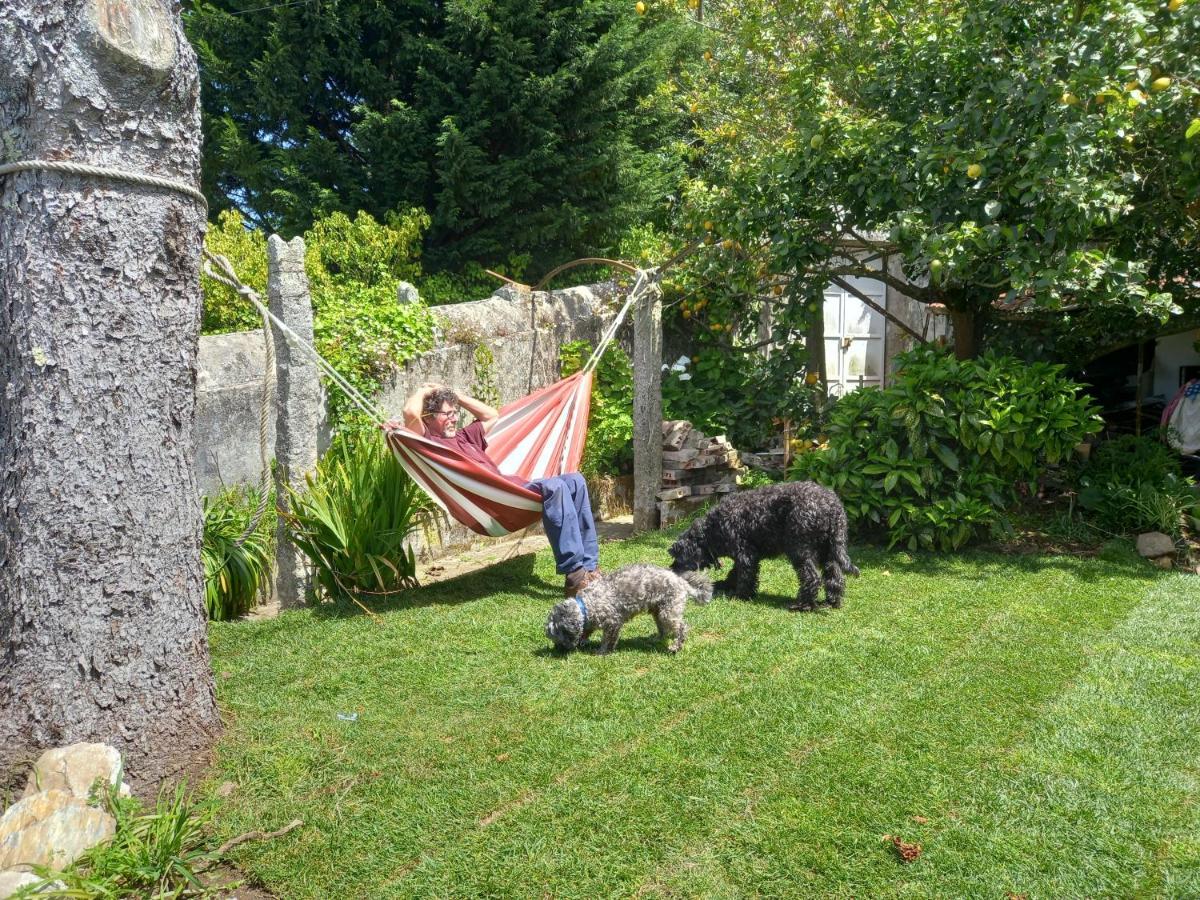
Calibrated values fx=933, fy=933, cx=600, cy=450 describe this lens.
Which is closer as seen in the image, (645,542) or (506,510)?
(506,510)

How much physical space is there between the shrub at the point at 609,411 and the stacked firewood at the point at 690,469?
15.9 inches

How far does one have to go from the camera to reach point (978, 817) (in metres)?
2.57

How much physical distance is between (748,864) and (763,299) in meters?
5.48

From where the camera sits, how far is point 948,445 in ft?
18.8

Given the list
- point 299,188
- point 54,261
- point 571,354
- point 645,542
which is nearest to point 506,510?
point 645,542

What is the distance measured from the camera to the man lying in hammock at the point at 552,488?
15.1 feet

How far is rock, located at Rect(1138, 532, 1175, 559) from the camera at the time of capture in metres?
5.34

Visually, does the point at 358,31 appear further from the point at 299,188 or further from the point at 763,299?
the point at 763,299

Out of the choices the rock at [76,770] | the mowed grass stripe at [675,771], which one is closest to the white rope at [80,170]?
the rock at [76,770]

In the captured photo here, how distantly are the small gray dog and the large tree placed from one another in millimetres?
2384

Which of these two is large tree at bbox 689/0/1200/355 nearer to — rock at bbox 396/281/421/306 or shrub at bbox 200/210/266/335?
rock at bbox 396/281/421/306

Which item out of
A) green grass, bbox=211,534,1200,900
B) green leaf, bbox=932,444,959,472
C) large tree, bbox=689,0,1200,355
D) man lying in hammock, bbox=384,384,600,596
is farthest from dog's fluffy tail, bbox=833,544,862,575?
large tree, bbox=689,0,1200,355

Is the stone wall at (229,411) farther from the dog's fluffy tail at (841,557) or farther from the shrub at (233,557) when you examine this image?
the dog's fluffy tail at (841,557)

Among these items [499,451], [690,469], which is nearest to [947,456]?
[690,469]
